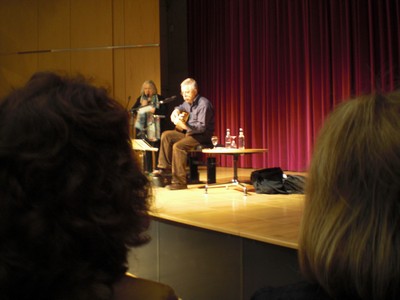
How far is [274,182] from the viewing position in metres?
4.03

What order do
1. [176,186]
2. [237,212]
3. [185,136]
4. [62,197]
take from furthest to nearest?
[185,136]
[176,186]
[237,212]
[62,197]

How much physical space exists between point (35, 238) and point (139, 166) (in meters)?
0.20

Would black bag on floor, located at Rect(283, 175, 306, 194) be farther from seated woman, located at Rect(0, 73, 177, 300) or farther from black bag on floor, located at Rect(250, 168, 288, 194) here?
seated woman, located at Rect(0, 73, 177, 300)

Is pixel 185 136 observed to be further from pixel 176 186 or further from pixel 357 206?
pixel 357 206

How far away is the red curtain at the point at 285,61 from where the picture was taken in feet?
16.8

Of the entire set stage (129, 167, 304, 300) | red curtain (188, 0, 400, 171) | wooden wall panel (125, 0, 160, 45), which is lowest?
stage (129, 167, 304, 300)

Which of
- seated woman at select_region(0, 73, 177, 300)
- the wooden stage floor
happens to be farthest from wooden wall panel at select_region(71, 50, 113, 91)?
seated woman at select_region(0, 73, 177, 300)

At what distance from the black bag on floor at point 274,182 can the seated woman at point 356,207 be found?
127 inches

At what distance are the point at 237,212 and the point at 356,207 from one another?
234cm

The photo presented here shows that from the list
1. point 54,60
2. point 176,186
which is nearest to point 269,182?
point 176,186

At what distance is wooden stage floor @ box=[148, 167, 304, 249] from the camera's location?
7.36 feet

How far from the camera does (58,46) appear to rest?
23.1 feet

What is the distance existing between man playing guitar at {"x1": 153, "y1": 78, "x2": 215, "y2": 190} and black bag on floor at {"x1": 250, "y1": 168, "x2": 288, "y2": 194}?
659 millimetres

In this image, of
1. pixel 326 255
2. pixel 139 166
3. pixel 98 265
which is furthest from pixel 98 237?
pixel 326 255
